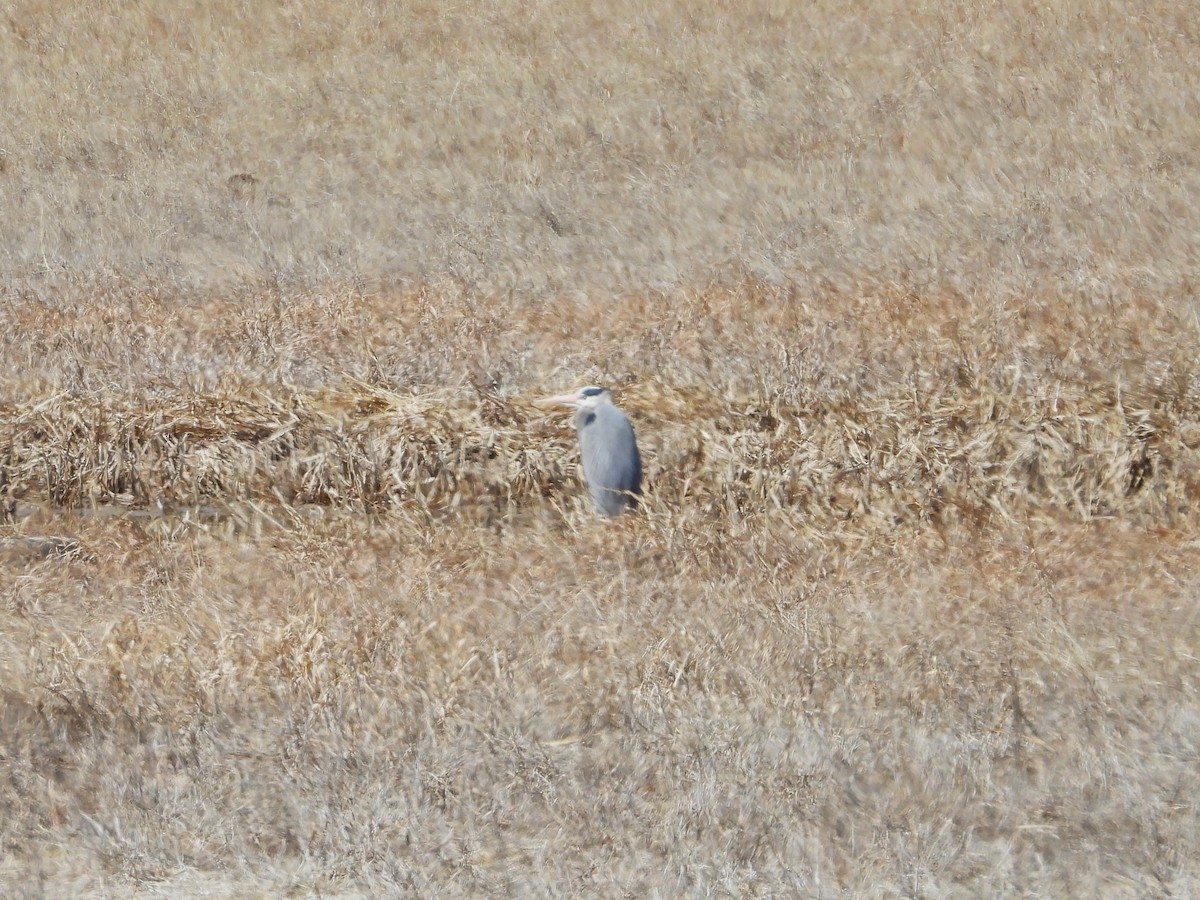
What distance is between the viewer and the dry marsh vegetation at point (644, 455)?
4.89 metres

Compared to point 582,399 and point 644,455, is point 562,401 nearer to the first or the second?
point 582,399

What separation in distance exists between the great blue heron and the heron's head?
0.22m

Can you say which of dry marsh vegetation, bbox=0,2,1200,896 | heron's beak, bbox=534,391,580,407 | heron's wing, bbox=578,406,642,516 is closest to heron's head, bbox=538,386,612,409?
heron's beak, bbox=534,391,580,407

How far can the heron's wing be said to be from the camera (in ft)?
24.0

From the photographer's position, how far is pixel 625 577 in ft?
21.0

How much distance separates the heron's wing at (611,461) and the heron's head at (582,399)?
281mm

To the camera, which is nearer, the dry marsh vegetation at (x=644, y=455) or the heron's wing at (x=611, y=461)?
the dry marsh vegetation at (x=644, y=455)

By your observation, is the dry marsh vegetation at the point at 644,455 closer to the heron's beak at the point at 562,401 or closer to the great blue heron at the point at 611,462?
the heron's beak at the point at 562,401

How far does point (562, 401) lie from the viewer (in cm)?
812

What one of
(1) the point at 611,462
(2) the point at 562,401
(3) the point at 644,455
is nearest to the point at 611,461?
(1) the point at 611,462

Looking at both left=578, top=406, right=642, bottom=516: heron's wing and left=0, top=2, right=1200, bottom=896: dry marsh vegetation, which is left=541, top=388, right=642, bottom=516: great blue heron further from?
left=0, top=2, right=1200, bottom=896: dry marsh vegetation

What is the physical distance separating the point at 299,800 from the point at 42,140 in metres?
11.7

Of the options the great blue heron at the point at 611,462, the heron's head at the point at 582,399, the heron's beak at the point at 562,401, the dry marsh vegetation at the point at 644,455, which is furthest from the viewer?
the heron's beak at the point at 562,401

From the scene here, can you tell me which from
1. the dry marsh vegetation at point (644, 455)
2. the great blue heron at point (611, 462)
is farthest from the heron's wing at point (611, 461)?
the dry marsh vegetation at point (644, 455)
